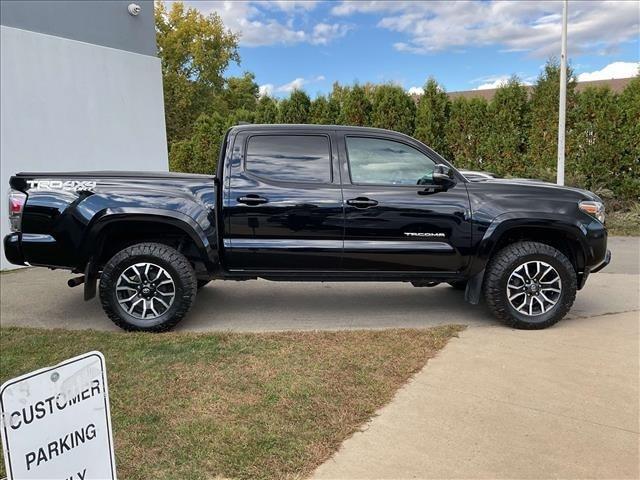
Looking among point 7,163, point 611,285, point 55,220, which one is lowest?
point 611,285

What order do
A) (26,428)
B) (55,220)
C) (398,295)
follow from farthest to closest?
(398,295) → (55,220) → (26,428)

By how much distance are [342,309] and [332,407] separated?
2568 mm

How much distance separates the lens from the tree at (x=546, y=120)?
1237cm

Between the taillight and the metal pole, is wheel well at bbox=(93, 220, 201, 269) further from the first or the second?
the metal pole

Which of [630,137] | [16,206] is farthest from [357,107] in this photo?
[16,206]

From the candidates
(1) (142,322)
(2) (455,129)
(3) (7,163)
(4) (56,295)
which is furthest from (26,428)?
(2) (455,129)

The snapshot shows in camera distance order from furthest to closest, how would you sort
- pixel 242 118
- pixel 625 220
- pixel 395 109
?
pixel 242 118, pixel 395 109, pixel 625 220

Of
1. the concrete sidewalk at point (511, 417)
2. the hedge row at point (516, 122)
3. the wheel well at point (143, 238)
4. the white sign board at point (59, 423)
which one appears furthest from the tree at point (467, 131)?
the white sign board at point (59, 423)

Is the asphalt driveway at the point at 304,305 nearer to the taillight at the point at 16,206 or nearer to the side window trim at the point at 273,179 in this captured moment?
the taillight at the point at 16,206

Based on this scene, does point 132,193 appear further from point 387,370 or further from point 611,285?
point 611,285

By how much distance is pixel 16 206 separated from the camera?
5117mm

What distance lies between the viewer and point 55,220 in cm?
509

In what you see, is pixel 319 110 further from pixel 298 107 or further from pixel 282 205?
pixel 282 205

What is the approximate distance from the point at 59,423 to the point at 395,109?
12633 millimetres
